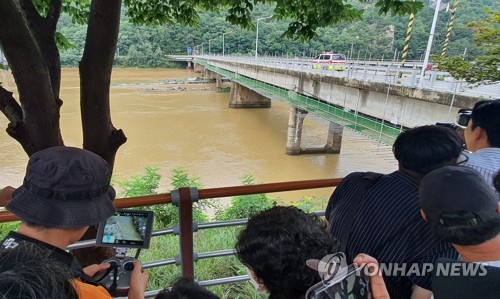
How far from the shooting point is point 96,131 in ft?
7.07

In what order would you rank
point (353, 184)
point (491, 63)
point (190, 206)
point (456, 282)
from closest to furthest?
point (456, 282) → point (353, 184) → point (190, 206) → point (491, 63)

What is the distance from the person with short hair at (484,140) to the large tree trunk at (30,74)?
221 cm

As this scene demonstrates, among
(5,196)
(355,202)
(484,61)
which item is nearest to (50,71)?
(5,196)

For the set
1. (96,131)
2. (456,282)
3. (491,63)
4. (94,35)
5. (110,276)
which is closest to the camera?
(456,282)

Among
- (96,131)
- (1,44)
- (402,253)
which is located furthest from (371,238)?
(1,44)

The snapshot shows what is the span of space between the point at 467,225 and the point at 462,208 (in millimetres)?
48

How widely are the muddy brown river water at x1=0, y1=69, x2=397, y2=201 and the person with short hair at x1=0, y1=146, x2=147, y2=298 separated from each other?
8.13m

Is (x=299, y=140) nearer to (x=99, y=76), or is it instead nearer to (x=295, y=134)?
(x=295, y=134)

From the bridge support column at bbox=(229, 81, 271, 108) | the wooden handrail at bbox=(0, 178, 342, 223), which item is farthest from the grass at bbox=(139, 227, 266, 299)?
the bridge support column at bbox=(229, 81, 271, 108)

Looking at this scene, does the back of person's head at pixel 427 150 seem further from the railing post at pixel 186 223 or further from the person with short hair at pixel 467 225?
the railing post at pixel 186 223

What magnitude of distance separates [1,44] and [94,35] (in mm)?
466

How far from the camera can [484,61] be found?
5027 mm

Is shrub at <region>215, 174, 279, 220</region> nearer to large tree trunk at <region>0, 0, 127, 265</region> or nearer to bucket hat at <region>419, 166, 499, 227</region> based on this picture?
large tree trunk at <region>0, 0, 127, 265</region>

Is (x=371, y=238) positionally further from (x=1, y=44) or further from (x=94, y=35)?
(x=1, y=44)
